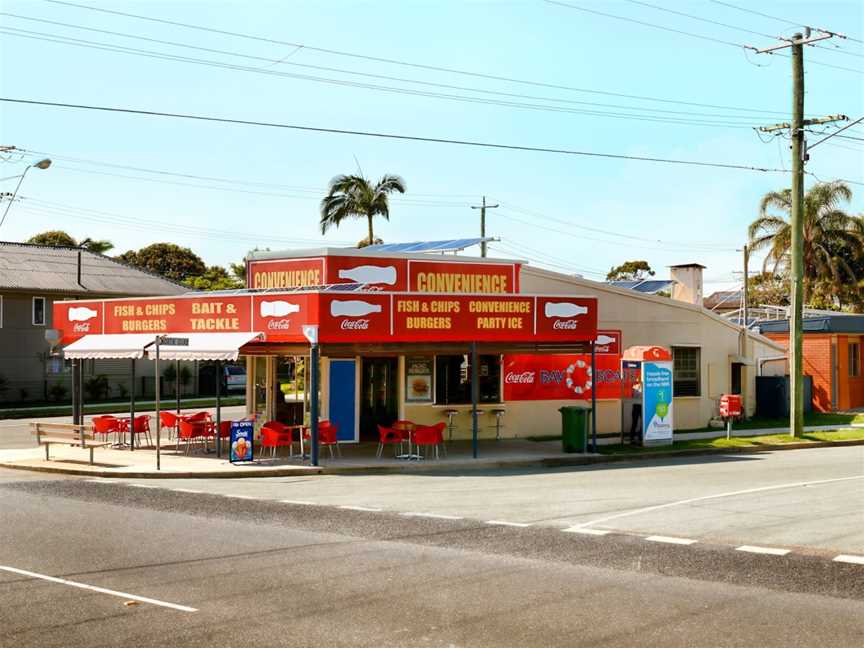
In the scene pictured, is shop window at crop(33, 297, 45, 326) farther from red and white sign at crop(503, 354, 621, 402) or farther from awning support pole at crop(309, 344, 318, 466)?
awning support pole at crop(309, 344, 318, 466)

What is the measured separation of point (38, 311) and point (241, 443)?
29550 mm

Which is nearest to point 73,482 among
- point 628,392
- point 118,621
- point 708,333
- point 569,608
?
point 118,621

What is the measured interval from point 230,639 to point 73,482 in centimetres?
1173

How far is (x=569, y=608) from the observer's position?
838cm

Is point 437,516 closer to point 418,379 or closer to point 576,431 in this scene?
point 576,431

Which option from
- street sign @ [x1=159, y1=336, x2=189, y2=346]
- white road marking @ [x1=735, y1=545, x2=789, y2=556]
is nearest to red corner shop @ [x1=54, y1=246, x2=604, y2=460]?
street sign @ [x1=159, y1=336, x2=189, y2=346]

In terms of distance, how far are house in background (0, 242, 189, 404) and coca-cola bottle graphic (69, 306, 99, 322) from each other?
1609cm

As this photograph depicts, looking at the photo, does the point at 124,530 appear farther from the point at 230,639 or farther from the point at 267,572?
the point at 230,639

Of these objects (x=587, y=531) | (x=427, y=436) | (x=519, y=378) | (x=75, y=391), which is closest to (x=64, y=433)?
(x=75, y=391)

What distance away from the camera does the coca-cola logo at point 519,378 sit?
85.0 ft

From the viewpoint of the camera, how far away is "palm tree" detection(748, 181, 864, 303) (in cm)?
4862

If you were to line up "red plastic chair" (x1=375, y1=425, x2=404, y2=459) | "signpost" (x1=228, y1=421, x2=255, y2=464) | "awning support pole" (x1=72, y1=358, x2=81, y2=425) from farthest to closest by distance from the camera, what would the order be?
"awning support pole" (x1=72, y1=358, x2=81, y2=425) < "red plastic chair" (x1=375, y1=425, x2=404, y2=459) < "signpost" (x1=228, y1=421, x2=255, y2=464)

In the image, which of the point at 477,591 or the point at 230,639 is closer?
the point at 230,639

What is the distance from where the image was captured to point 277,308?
69.4ft
